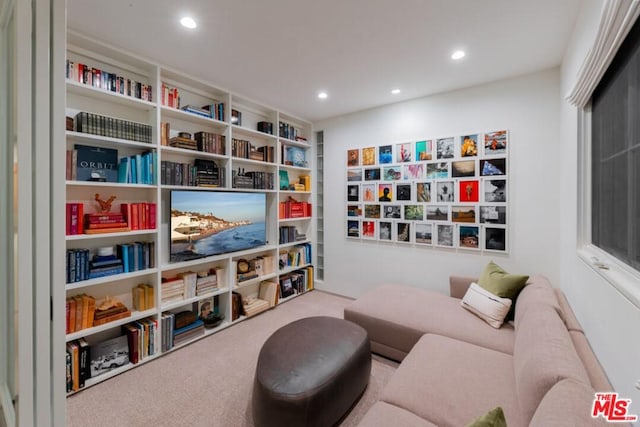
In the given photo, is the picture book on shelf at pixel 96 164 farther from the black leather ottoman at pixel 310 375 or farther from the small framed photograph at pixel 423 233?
the small framed photograph at pixel 423 233

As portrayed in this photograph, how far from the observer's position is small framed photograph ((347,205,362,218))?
375cm

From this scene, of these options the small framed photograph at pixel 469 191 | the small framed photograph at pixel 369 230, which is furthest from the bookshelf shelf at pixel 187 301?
the small framed photograph at pixel 469 191

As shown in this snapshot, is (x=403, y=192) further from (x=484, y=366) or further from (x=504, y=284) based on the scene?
(x=484, y=366)

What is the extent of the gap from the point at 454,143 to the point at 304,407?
291 cm

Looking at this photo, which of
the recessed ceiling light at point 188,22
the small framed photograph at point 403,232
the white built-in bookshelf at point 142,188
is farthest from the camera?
the small framed photograph at point 403,232

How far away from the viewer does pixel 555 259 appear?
8.40ft

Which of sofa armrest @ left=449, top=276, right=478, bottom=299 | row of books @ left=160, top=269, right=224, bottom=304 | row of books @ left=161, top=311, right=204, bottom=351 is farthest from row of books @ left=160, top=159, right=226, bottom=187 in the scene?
sofa armrest @ left=449, top=276, right=478, bottom=299

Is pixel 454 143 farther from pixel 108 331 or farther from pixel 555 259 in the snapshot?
pixel 108 331

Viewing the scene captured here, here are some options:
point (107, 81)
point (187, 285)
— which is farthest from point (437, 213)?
point (107, 81)

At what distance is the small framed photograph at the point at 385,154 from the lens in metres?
3.46

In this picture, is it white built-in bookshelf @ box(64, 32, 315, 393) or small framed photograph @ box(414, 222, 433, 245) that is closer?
white built-in bookshelf @ box(64, 32, 315, 393)

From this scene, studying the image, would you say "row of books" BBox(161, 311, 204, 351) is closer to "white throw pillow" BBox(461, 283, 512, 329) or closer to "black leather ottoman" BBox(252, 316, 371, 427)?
"black leather ottoman" BBox(252, 316, 371, 427)

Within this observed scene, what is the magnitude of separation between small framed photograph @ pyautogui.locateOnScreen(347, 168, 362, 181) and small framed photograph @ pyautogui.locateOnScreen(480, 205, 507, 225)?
5.06 feet

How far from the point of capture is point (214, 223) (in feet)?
9.45
